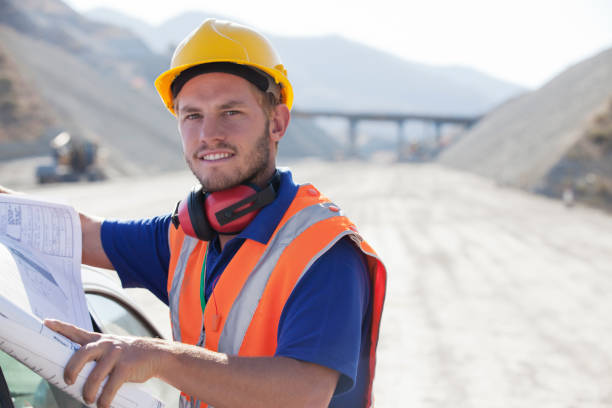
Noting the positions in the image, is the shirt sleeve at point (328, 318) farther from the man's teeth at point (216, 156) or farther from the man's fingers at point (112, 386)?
the man's teeth at point (216, 156)

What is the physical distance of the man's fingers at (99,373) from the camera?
3.62ft

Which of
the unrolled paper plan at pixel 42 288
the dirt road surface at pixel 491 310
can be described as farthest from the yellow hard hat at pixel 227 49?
the dirt road surface at pixel 491 310

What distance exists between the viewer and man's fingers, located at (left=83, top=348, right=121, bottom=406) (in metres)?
1.10

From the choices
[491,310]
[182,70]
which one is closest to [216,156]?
[182,70]

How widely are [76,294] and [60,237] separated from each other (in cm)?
26

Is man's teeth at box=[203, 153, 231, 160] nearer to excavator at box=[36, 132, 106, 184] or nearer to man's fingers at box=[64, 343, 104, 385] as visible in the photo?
man's fingers at box=[64, 343, 104, 385]

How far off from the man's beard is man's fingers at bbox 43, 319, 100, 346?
2.78ft

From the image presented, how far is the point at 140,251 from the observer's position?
2270 mm

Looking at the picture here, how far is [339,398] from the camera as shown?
1.74 metres

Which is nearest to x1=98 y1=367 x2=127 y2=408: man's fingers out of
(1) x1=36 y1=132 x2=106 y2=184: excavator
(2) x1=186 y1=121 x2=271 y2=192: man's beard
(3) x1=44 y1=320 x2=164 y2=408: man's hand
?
(3) x1=44 y1=320 x2=164 y2=408: man's hand

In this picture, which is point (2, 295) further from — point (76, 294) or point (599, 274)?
point (599, 274)

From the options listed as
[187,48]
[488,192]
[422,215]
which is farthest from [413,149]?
[187,48]

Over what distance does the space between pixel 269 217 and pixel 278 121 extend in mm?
449

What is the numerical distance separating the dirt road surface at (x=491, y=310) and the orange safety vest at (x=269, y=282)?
336 cm
